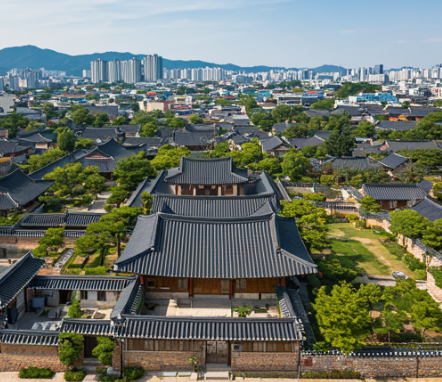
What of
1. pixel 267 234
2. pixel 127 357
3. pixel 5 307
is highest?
pixel 267 234

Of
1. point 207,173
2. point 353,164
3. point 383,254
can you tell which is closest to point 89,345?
point 383,254

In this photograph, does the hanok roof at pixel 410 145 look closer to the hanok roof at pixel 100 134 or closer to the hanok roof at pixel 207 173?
the hanok roof at pixel 207 173

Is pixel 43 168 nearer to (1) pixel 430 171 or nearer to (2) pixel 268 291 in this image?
(2) pixel 268 291

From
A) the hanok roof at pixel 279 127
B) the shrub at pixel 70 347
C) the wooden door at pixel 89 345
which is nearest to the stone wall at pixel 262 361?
the wooden door at pixel 89 345

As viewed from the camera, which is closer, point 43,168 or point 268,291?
point 268,291

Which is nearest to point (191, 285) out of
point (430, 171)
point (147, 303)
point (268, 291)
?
point (147, 303)

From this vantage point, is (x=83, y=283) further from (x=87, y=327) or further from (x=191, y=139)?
(x=191, y=139)
